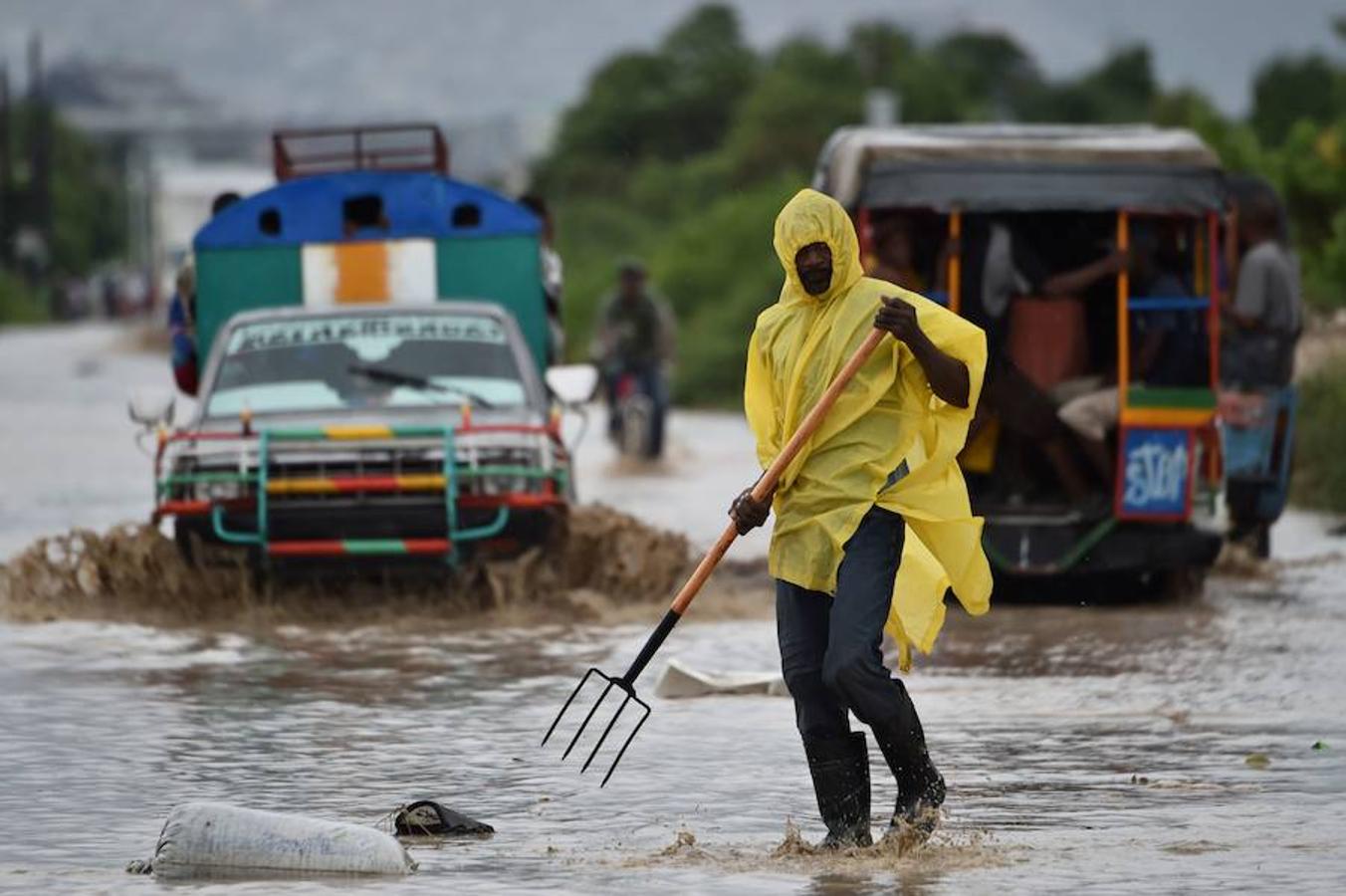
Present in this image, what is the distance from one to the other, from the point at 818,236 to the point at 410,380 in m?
7.51

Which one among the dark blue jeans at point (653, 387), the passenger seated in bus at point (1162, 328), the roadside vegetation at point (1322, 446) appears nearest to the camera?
the passenger seated in bus at point (1162, 328)

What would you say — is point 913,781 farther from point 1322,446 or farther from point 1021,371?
point 1322,446

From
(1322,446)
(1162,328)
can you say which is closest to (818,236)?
(1162,328)

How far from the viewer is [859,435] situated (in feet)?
28.0

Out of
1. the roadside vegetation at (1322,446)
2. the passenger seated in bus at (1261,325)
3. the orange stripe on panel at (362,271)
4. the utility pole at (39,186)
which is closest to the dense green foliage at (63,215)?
the utility pole at (39,186)

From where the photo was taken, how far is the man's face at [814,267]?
8492 mm

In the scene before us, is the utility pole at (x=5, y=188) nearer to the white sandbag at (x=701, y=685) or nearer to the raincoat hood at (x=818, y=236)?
the white sandbag at (x=701, y=685)

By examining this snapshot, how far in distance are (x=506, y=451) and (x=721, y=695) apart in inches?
116

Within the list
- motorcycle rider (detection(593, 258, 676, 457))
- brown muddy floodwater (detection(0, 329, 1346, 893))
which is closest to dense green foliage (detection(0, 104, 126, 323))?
motorcycle rider (detection(593, 258, 676, 457))

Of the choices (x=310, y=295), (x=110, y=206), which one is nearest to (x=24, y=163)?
(x=110, y=206)

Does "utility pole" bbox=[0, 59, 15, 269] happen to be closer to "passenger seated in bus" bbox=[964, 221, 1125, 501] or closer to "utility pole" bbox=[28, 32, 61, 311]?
"utility pole" bbox=[28, 32, 61, 311]

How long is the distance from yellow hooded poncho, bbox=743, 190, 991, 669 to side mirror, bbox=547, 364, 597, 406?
23.9ft

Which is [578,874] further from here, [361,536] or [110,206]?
[110,206]

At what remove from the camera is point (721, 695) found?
484 inches
